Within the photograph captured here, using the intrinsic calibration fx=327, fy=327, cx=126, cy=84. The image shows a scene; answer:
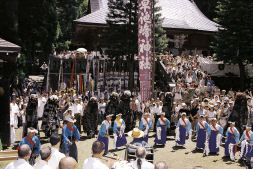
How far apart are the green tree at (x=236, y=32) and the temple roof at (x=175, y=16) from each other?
23.9 ft

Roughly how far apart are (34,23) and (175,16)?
1606cm

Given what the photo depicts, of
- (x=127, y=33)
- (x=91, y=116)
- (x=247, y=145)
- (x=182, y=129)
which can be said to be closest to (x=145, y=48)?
(x=91, y=116)

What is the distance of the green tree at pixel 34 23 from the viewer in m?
25.9

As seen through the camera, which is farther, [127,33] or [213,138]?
[127,33]

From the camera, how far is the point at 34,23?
2614 cm

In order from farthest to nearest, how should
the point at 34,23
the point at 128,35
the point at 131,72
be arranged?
the point at 34,23, the point at 131,72, the point at 128,35

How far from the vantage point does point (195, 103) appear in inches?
622

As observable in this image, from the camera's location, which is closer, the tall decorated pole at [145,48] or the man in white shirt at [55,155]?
the man in white shirt at [55,155]

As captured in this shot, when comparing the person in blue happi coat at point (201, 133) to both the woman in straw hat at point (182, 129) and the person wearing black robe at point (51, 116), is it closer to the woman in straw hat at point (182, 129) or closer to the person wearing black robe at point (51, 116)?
the woman in straw hat at point (182, 129)

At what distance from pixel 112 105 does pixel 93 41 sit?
52.0ft

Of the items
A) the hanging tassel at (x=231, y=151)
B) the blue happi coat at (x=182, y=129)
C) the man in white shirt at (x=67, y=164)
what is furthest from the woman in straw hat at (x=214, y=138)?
the man in white shirt at (x=67, y=164)

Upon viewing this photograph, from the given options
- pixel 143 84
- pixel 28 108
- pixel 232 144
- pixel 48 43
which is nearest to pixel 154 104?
pixel 143 84

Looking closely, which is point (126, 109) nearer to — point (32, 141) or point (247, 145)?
point (247, 145)

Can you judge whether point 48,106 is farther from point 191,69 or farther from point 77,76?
point 191,69
